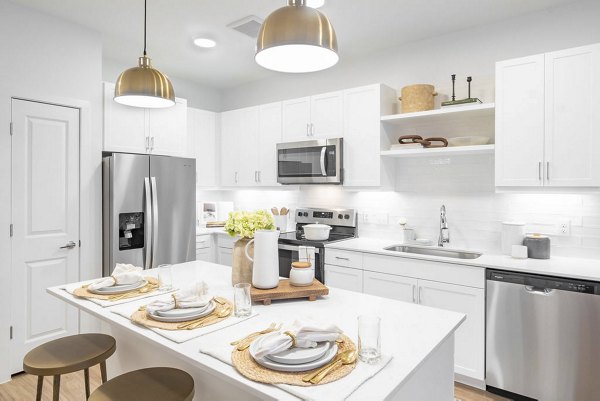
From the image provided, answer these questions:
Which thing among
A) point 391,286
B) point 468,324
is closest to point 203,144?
point 391,286

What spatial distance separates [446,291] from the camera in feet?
9.12

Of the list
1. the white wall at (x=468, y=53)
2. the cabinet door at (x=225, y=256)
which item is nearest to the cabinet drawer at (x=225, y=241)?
the cabinet door at (x=225, y=256)

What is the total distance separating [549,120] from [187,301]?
102 inches

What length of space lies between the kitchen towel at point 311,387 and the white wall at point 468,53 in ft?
9.25

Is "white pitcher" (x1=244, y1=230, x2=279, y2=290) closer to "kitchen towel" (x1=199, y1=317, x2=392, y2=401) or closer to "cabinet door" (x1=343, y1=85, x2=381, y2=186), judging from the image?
"kitchen towel" (x1=199, y1=317, x2=392, y2=401)

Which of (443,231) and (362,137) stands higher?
(362,137)

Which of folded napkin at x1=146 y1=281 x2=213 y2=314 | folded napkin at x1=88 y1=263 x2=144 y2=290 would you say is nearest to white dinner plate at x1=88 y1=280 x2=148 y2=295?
folded napkin at x1=88 y1=263 x2=144 y2=290

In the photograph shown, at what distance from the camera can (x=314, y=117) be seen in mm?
3887

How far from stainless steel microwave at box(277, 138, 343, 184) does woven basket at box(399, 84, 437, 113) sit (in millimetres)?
711

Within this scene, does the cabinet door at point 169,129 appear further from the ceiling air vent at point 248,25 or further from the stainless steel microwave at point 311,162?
the ceiling air vent at point 248,25

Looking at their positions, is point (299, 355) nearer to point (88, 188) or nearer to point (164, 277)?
point (164, 277)

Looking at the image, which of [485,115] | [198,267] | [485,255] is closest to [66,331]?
[198,267]

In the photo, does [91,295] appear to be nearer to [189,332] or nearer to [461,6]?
[189,332]

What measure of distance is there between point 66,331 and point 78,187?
1230mm
